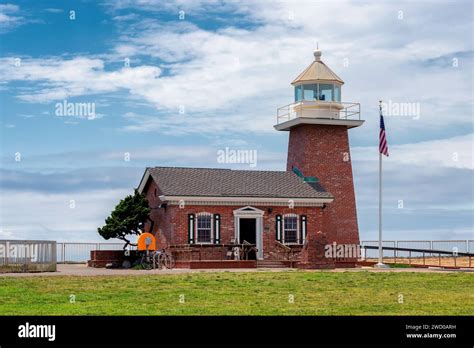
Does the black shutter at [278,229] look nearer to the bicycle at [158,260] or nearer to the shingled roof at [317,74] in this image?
the bicycle at [158,260]

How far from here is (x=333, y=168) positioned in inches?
1714

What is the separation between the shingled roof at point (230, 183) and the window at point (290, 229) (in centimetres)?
117

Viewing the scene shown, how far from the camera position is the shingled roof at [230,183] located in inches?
1532

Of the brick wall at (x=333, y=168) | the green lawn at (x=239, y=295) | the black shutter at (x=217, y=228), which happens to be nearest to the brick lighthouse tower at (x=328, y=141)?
the brick wall at (x=333, y=168)

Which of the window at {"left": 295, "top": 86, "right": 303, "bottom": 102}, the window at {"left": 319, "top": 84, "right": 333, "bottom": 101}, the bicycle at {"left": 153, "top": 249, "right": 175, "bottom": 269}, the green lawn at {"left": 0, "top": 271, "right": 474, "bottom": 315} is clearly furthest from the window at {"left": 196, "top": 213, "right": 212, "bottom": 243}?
the green lawn at {"left": 0, "top": 271, "right": 474, "bottom": 315}

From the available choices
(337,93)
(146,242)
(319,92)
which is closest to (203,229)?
(146,242)

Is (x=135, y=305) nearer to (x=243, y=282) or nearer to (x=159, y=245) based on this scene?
(x=243, y=282)

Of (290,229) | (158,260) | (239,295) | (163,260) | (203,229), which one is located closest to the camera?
(239,295)

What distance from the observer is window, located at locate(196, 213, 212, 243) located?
125ft

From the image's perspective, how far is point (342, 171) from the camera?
43.8 meters

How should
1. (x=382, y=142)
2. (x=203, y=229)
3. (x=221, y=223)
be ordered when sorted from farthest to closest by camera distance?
(x=221, y=223)
(x=203, y=229)
(x=382, y=142)

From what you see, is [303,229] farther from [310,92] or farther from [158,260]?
[158,260]

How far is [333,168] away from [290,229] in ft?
17.1
